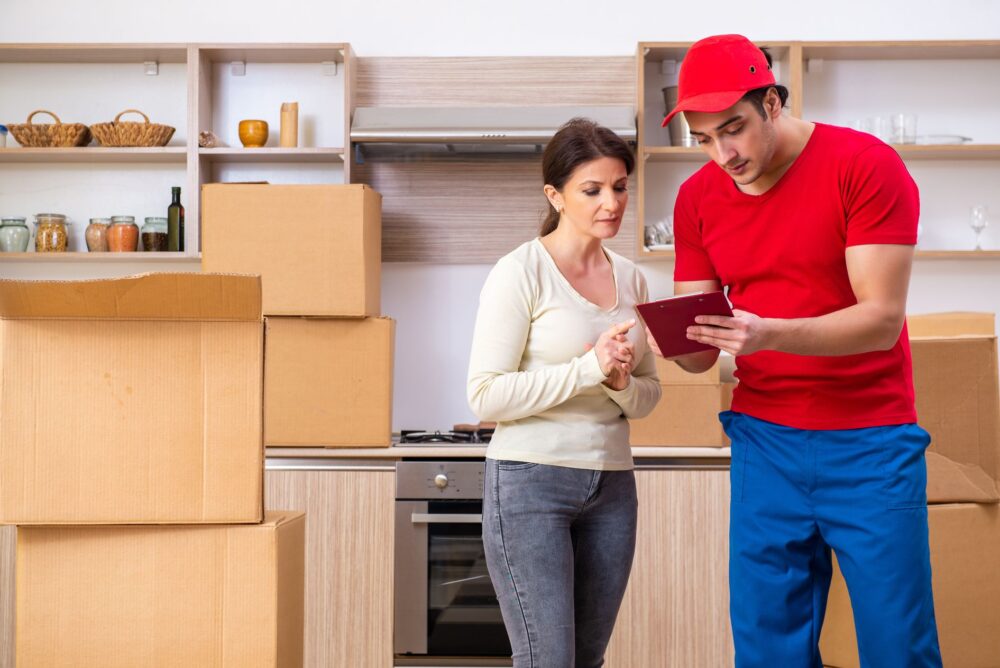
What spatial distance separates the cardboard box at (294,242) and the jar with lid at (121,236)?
496mm

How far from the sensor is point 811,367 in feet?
4.95

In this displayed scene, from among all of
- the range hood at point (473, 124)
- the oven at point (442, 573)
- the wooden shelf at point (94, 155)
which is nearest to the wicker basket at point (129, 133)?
the wooden shelf at point (94, 155)

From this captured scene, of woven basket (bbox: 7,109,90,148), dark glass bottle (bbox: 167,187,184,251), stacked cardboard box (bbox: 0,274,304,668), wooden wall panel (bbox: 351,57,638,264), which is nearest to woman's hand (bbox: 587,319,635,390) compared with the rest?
stacked cardboard box (bbox: 0,274,304,668)

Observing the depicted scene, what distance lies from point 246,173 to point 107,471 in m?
2.10

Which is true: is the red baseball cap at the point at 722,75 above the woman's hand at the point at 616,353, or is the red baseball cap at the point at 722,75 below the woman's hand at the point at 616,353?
above

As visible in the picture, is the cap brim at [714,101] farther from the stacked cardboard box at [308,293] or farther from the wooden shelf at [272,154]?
the wooden shelf at [272,154]

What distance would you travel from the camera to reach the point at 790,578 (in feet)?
5.01

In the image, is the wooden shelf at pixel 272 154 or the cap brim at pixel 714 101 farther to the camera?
the wooden shelf at pixel 272 154

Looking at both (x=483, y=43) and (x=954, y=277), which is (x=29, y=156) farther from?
(x=954, y=277)

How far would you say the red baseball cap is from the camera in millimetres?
1462

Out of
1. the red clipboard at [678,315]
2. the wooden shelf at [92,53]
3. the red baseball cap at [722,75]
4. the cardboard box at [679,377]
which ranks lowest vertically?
the cardboard box at [679,377]

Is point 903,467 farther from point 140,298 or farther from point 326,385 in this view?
point 326,385

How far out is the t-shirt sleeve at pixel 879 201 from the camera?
1420 mm

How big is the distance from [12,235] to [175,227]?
53 centimetres
